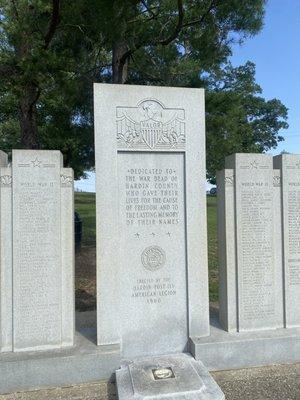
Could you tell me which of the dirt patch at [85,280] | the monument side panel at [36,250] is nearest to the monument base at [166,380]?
the monument side panel at [36,250]

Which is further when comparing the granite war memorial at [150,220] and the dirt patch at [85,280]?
the dirt patch at [85,280]

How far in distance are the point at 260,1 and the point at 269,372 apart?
24.8 ft

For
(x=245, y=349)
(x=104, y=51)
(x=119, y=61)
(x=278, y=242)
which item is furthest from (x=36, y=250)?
(x=104, y=51)

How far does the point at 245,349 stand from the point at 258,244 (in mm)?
1350

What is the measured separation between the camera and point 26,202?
4457 mm

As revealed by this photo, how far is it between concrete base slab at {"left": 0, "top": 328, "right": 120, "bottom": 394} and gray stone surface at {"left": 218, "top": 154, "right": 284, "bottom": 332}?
1715 mm

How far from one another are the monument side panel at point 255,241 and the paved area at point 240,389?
0.67 m

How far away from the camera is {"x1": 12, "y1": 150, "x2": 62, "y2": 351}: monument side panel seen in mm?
4445

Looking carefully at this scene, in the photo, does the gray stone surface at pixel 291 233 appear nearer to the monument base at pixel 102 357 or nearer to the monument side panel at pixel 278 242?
the monument side panel at pixel 278 242

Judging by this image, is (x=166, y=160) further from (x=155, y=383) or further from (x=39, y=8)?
(x=39, y=8)

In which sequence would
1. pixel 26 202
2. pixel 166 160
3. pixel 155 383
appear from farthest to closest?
pixel 166 160, pixel 26 202, pixel 155 383

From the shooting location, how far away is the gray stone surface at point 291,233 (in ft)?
16.8

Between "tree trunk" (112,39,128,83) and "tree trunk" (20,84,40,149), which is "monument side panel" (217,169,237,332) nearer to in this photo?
"tree trunk" (112,39,128,83)

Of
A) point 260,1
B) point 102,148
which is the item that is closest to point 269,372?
point 102,148
